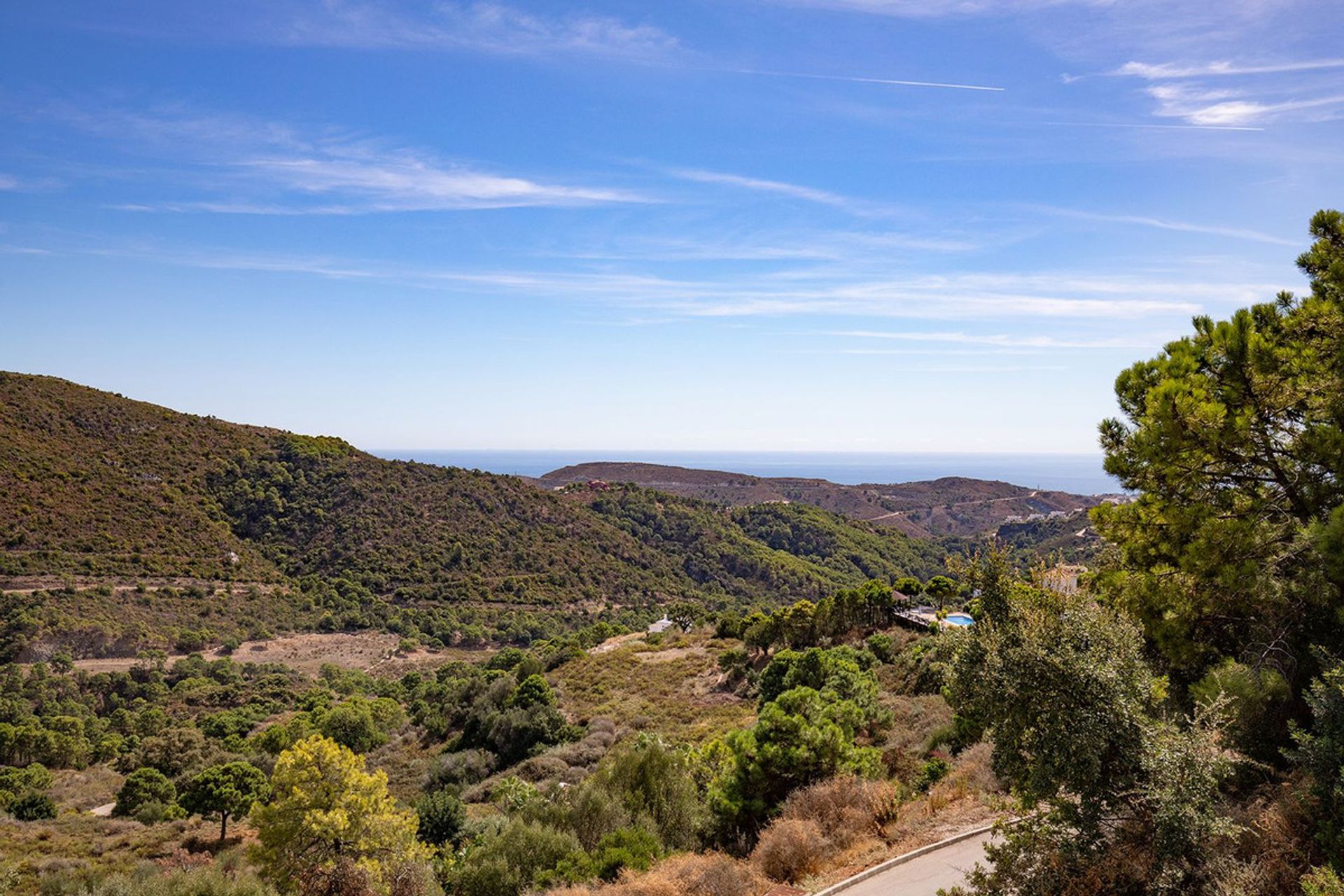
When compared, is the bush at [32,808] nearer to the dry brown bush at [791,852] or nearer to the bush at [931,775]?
the dry brown bush at [791,852]

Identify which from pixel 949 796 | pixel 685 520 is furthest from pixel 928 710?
pixel 685 520

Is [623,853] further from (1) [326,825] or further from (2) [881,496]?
(2) [881,496]

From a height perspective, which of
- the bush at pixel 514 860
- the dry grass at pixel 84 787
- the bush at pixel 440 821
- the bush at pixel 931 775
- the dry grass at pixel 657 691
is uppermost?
the bush at pixel 931 775

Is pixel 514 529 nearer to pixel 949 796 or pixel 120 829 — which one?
pixel 120 829

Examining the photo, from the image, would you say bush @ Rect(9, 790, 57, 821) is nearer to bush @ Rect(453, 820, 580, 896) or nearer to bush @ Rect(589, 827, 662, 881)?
bush @ Rect(453, 820, 580, 896)

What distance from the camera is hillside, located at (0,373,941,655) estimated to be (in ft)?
177

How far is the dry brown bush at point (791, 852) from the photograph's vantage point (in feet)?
35.7

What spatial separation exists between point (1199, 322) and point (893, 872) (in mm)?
9297

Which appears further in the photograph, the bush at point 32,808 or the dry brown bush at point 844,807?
the bush at point 32,808

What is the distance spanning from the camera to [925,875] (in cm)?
987

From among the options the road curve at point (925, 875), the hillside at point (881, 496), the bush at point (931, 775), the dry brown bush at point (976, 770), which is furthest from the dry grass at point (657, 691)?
the hillside at point (881, 496)

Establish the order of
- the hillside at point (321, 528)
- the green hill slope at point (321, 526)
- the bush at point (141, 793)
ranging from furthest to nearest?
the green hill slope at point (321, 526)
the hillside at point (321, 528)
the bush at point (141, 793)

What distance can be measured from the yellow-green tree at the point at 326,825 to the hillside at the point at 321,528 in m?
51.5

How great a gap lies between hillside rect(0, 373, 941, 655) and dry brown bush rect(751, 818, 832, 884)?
5533 cm
